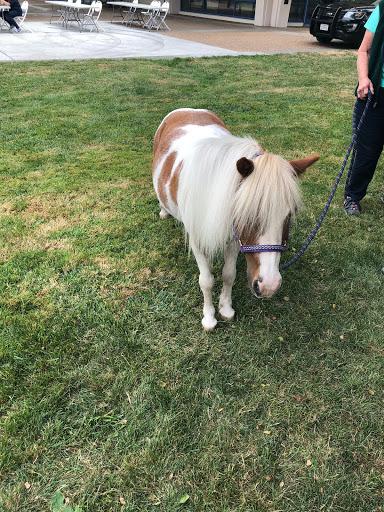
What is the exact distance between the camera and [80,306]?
2.99 meters

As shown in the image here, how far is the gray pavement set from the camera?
11.4 m

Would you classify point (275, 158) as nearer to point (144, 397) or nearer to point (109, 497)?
point (144, 397)

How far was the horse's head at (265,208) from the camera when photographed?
6.21ft

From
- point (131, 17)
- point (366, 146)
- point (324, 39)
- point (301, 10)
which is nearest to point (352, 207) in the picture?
point (366, 146)

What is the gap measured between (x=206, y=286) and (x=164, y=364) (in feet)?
1.84

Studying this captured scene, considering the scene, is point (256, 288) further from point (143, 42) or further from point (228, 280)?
point (143, 42)

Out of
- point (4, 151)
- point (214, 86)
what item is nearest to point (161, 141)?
point (4, 151)

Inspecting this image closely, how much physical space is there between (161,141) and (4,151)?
3057 mm

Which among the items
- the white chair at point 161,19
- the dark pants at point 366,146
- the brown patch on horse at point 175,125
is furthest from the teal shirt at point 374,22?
the white chair at point 161,19

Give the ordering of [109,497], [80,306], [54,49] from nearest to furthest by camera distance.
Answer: [109,497], [80,306], [54,49]

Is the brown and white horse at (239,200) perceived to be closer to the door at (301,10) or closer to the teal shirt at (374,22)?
the teal shirt at (374,22)

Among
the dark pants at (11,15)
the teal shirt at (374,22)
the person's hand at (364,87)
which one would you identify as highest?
the teal shirt at (374,22)

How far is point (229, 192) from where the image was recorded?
201 centimetres

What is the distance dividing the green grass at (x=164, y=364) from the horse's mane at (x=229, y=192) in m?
0.81
